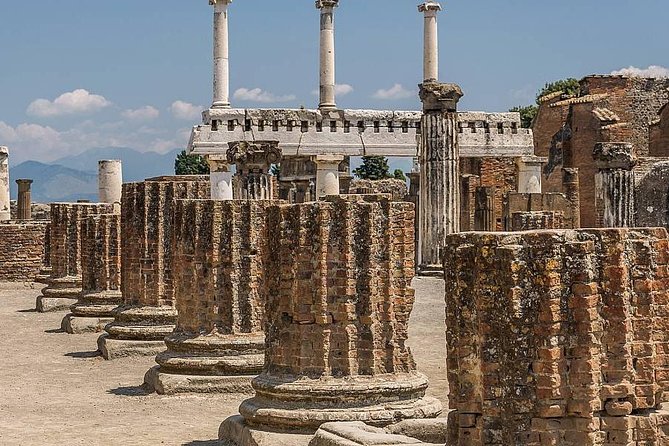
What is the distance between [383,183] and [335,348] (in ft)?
81.6

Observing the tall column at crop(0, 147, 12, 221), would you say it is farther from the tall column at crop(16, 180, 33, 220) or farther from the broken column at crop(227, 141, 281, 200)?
the broken column at crop(227, 141, 281, 200)

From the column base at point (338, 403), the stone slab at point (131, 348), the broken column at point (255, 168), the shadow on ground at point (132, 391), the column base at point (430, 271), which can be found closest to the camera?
the column base at point (338, 403)

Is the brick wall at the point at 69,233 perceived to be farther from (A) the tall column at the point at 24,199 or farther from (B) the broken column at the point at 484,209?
(A) the tall column at the point at 24,199

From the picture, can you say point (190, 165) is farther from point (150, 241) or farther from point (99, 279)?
point (150, 241)

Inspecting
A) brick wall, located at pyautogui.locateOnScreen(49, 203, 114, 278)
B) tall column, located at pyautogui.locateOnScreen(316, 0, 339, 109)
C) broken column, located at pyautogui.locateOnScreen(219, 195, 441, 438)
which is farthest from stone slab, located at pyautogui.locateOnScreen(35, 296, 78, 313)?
broken column, located at pyautogui.locateOnScreen(219, 195, 441, 438)

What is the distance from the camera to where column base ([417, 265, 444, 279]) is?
2229 cm

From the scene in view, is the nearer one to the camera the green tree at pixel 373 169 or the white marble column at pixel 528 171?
the white marble column at pixel 528 171

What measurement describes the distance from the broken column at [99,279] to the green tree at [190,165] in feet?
181

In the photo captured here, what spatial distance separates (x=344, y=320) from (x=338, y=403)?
0.61 meters

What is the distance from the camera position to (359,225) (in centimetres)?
902

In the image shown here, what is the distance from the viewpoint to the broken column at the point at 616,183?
19328mm

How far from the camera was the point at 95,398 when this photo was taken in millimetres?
12008

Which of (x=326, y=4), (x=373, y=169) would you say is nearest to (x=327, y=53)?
(x=326, y=4)

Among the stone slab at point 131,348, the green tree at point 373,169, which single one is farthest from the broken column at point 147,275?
the green tree at point 373,169
